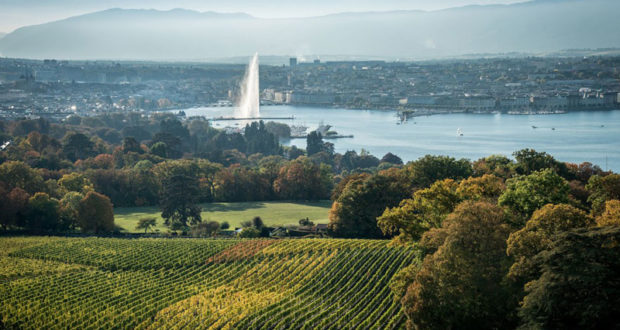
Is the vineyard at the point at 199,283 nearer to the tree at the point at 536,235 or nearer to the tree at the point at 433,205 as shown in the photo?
the tree at the point at 433,205

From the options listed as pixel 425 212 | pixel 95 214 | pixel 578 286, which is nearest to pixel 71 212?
pixel 95 214

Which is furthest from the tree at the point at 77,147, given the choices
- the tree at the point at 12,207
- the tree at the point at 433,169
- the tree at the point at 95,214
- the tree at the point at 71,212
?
the tree at the point at 433,169

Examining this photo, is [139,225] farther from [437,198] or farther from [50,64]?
[50,64]

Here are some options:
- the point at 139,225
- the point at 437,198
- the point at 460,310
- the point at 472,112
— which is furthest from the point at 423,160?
the point at 472,112

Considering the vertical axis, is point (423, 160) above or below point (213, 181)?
above

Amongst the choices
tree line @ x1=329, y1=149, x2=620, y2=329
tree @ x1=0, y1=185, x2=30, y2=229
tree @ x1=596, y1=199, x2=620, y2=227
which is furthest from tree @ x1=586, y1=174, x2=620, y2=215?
tree @ x1=0, y1=185, x2=30, y2=229

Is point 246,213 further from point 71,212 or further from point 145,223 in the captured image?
point 71,212

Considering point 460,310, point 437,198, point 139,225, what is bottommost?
point 139,225

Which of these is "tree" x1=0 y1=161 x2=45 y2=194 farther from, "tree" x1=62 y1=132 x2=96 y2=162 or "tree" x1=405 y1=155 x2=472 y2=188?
"tree" x1=405 y1=155 x2=472 y2=188
